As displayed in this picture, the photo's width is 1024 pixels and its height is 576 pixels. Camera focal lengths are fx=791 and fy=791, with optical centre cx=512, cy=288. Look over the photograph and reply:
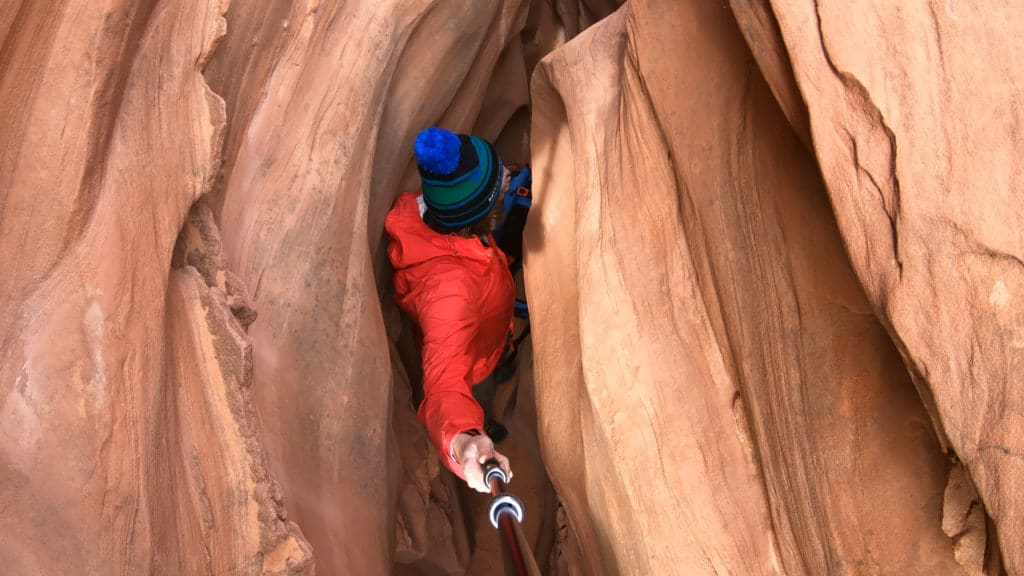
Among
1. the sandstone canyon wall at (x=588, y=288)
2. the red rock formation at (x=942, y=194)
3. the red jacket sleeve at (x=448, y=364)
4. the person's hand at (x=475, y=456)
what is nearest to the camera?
the red rock formation at (x=942, y=194)

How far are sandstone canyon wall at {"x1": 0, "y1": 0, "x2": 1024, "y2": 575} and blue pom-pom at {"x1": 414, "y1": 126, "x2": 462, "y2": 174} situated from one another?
0.80ft

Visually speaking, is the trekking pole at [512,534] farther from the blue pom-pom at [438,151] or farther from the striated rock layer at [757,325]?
the blue pom-pom at [438,151]

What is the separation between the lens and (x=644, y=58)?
6.85ft

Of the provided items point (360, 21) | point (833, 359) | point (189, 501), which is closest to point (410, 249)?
point (360, 21)

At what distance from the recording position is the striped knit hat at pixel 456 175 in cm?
230

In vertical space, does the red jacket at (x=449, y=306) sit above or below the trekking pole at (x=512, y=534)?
above

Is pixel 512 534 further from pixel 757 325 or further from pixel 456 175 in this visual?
pixel 456 175

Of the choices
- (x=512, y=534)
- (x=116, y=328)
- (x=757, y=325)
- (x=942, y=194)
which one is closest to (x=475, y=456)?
(x=512, y=534)

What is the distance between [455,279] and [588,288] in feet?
1.67

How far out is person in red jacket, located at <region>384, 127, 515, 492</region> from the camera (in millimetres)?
2201

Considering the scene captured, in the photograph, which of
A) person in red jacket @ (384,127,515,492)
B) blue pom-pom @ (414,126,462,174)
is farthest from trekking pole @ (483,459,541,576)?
blue pom-pom @ (414,126,462,174)

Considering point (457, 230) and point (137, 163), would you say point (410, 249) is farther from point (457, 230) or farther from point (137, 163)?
point (137, 163)

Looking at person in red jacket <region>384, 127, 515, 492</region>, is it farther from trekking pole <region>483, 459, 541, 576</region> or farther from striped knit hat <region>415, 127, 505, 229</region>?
trekking pole <region>483, 459, 541, 576</region>

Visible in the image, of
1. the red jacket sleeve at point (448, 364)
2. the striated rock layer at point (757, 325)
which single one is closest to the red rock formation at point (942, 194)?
the striated rock layer at point (757, 325)
